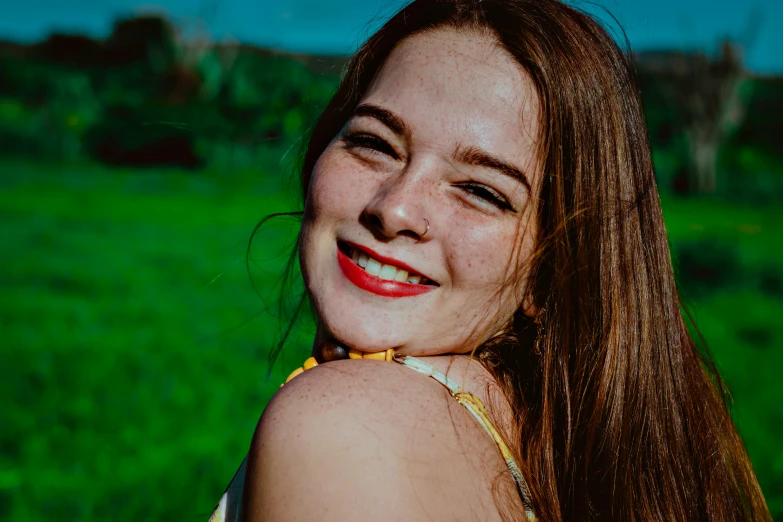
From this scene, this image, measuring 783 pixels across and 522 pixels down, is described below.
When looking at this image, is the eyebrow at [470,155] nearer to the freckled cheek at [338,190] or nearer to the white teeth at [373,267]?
the freckled cheek at [338,190]

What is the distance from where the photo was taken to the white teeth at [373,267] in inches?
58.1

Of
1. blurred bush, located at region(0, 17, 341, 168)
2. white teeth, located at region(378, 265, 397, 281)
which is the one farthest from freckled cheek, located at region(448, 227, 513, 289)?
blurred bush, located at region(0, 17, 341, 168)

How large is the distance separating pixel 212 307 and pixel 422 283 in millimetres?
5645

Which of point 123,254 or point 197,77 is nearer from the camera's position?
point 123,254

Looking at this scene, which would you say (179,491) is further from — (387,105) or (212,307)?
(212,307)

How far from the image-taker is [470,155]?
4.74 ft

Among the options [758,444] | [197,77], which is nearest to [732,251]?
[758,444]

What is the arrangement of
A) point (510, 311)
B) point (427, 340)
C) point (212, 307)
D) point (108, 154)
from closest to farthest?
point (427, 340) < point (510, 311) < point (212, 307) < point (108, 154)

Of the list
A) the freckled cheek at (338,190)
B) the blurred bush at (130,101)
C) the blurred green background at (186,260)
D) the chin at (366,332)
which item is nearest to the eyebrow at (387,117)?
the freckled cheek at (338,190)

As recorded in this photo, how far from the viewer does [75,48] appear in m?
27.0

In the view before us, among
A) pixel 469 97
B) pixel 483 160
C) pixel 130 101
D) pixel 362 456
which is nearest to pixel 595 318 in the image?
pixel 483 160

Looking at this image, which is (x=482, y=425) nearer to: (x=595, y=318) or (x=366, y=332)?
(x=366, y=332)

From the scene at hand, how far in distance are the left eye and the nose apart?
0.26 ft

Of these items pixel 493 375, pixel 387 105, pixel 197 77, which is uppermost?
pixel 387 105
